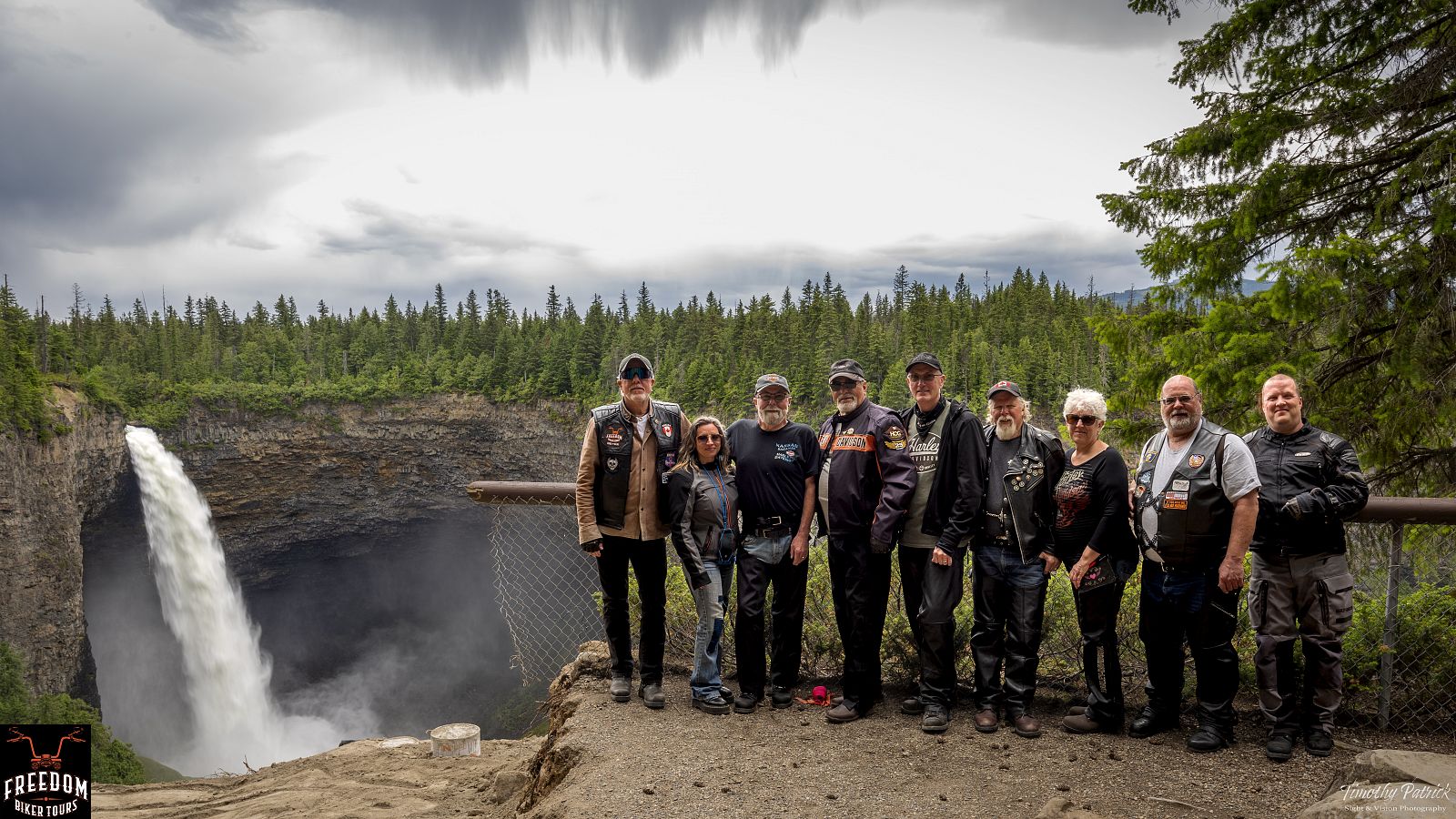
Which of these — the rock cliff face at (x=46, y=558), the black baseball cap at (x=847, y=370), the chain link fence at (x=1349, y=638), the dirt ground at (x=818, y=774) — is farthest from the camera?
the rock cliff face at (x=46, y=558)

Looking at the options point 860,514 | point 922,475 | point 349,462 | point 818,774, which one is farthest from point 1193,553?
point 349,462

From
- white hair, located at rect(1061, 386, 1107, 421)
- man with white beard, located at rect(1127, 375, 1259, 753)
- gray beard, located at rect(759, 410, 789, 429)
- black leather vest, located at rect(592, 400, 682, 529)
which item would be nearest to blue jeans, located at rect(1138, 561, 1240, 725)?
man with white beard, located at rect(1127, 375, 1259, 753)

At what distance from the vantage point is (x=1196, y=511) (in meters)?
3.78

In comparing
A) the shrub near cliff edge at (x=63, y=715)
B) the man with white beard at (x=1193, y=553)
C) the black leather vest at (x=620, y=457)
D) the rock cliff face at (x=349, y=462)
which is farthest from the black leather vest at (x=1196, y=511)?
the rock cliff face at (x=349, y=462)

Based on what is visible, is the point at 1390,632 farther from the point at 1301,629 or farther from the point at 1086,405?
the point at 1086,405

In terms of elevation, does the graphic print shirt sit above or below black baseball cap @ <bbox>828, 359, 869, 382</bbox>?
below

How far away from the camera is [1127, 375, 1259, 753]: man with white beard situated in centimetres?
375

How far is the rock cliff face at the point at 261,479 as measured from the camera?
133 ft

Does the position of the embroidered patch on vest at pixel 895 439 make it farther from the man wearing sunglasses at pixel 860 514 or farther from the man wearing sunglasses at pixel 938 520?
the man wearing sunglasses at pixel 938 520

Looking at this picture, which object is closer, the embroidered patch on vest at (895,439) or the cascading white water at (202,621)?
the embroidered patch on vest at (895,439)

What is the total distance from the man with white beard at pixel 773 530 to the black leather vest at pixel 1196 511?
72.1 inches

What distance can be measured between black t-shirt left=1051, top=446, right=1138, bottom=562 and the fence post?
1358 mm

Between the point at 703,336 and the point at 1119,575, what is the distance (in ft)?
253

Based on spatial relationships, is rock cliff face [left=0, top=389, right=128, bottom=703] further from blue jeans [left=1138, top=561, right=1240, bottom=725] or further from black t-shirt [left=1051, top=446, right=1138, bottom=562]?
blue jeans [left=1138, top=561, right=1240, bottom=725]
